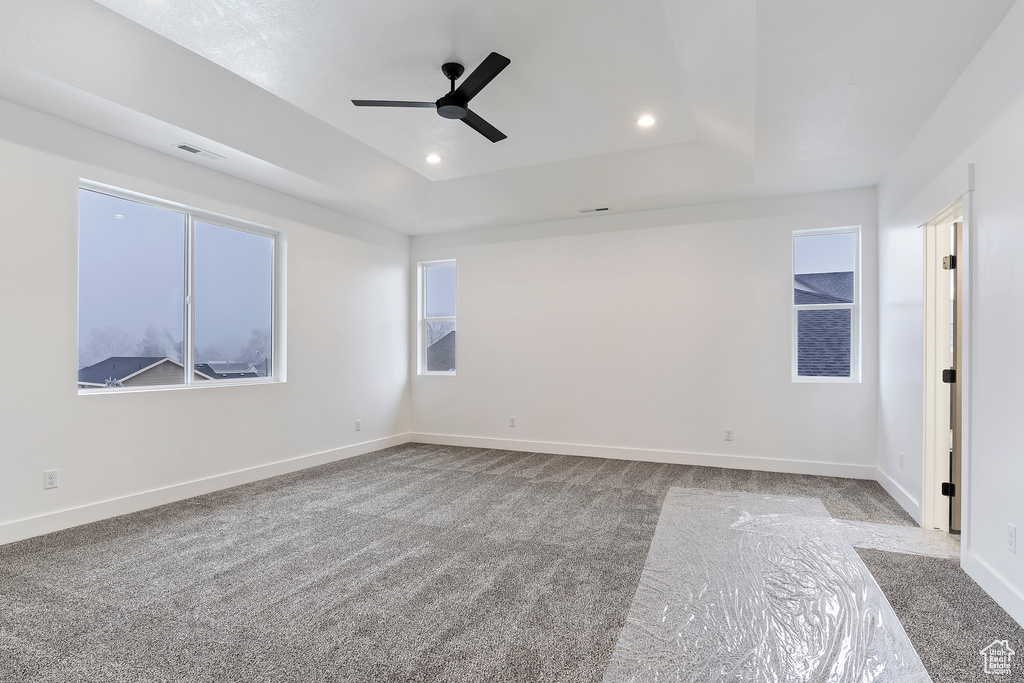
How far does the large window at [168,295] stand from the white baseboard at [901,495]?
5433mm

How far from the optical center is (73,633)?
7.08 ft

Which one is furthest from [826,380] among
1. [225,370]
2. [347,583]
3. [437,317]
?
[225,370]

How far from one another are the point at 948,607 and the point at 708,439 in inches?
121

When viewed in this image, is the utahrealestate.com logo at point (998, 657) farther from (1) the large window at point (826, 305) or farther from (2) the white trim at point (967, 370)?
(1) the large window at point (826, 305)

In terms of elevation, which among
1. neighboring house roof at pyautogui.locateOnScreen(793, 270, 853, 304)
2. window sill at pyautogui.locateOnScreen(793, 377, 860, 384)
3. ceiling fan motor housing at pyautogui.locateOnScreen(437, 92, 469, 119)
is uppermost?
ceiling fan motor housing at pyautogui.locateOnScreen(437, 92, 469, 119)

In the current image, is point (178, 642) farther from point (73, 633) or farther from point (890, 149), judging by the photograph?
point (890, 149)

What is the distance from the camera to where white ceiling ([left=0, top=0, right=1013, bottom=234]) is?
2658 millimetres

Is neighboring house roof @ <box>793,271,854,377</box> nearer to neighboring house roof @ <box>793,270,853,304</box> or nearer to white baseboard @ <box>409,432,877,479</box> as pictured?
neighboring house roof @ <box>793,270,853,304</box>

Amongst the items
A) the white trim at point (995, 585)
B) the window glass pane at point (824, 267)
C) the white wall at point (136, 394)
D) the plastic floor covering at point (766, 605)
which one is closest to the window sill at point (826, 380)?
the window glass pane at point (824, 267)

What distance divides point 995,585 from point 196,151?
550cm

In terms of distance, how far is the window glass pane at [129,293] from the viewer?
147 inches

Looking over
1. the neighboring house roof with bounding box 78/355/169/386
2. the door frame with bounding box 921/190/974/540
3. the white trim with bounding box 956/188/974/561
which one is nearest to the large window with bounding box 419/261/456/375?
the neighboring house roof with bounding box 78/355/169/386

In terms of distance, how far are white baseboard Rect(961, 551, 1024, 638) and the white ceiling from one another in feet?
8.30

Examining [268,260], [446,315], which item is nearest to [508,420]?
[446,315]
